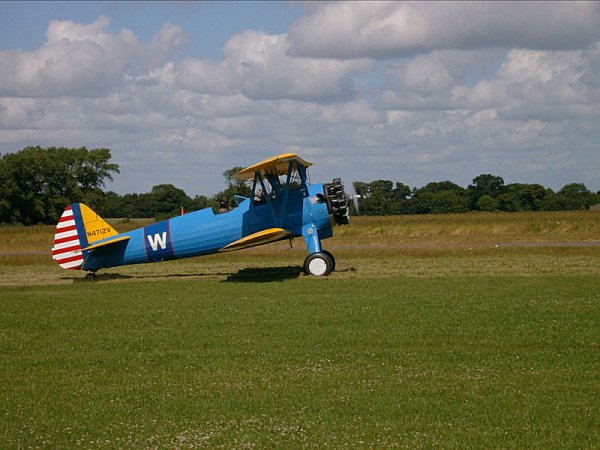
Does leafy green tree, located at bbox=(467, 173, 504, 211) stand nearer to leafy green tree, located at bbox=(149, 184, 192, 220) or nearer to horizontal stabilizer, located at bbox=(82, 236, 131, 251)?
leafy green tree, located at bbox=(149, 184, 192, 220)

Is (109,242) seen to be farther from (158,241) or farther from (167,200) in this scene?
(167,200)

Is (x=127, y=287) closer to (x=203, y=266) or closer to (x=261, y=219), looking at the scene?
(x=261, y=219)

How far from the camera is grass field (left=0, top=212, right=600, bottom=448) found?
289 inches

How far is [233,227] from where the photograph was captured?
69.3ft

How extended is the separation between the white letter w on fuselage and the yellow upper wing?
99.9 inches

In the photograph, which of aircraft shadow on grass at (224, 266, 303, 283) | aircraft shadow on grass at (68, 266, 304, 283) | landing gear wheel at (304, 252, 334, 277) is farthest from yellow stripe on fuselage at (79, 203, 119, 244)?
landing gear wheel at (304, 252, 334, 277)

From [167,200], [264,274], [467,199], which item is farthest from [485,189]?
[264,274]

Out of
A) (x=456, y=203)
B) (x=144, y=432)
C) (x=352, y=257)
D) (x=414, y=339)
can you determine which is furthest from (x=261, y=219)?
(x=456, y=203)

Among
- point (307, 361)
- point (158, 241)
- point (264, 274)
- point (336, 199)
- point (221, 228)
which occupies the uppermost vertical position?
point (336, 199)

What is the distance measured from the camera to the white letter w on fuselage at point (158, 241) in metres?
21.3

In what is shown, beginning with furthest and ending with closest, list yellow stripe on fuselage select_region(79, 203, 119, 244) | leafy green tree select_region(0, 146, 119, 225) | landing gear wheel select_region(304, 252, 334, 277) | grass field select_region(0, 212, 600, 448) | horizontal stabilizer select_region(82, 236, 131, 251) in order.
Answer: leafy green tree select_region(0, 146, 119, 225), yellow stripe on fuselage select_region(79, 203, 119, 244), horizontal stabilizer select_region(82, 236, 131, 251), landing gear wheel select_region(304, 252, 334, 277), grass field select_region(0, 212, 600, 448)

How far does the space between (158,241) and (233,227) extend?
2090 millimetres

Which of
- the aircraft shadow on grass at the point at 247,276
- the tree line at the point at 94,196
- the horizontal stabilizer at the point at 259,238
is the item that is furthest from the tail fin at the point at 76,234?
Answer: the tree line at the point at 94,196

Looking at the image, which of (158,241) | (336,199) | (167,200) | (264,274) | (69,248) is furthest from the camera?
(167,200)
